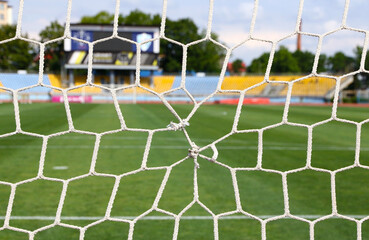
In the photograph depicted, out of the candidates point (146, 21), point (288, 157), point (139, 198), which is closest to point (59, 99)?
point (146, 21)

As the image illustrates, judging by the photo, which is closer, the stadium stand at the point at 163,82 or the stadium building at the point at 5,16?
the stadium building at the point at 5,16

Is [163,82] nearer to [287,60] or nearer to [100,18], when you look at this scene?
[287,60]

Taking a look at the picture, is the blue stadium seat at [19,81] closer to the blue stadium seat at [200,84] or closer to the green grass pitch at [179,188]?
the green grass pitch at [179,188]

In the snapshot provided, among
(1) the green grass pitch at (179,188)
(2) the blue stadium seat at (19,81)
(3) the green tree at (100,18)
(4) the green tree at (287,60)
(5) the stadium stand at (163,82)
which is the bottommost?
(5) the stadium stand at (163,82)

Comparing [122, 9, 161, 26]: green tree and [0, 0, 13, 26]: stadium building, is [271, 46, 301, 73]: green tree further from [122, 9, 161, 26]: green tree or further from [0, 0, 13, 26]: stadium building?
[122, 9, 161, 26]: green tree

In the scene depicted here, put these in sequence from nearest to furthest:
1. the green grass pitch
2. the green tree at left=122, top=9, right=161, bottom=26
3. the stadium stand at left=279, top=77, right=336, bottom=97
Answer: the green grass pitch < the stadium stand at left=279, top=77, right=336, bottom=97 < the green tree at left=122, top=9, right=161, bottom=26

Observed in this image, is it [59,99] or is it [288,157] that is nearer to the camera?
[288,157]

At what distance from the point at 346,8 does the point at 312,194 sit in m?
2.07

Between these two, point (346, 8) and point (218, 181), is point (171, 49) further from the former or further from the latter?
point (346, 8)

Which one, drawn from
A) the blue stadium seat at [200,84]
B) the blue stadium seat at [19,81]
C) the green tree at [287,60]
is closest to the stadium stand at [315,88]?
the blue stadium seat at [200,84]

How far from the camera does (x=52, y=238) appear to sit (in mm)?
2836

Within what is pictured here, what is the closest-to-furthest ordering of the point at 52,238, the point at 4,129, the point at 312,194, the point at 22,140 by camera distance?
the point at 52,238
the point at 312,194
the point at 22,140
the point at 4,129

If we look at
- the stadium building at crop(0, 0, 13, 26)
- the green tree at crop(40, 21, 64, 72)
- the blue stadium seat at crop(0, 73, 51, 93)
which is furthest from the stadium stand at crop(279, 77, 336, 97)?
the blue stadium seat at crop(0, 73, 51, 93)

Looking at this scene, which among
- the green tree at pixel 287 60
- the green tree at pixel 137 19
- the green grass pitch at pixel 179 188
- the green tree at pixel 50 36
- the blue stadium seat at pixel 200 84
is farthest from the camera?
the green tree at pixel 137 19
